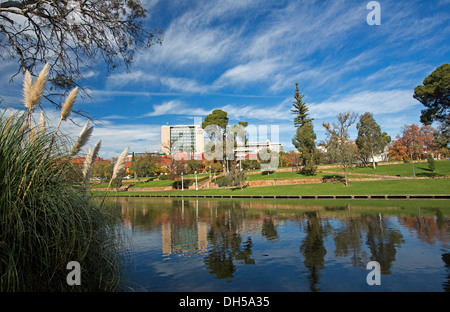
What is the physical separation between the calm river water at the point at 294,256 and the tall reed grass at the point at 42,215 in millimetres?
1170

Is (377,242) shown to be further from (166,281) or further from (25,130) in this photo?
(25,130)

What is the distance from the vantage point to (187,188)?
1973 inches

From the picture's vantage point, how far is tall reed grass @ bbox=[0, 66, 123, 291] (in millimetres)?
3027

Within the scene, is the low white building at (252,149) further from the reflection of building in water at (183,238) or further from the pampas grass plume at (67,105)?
the pampas grass plume at (67,105)

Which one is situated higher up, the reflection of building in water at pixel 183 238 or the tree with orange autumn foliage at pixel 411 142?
the tree with orange autumn foliage at pixel 411 142

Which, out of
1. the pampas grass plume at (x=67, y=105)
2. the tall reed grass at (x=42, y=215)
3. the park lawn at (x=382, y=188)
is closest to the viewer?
the tall reed grass at (x=42, y=215)

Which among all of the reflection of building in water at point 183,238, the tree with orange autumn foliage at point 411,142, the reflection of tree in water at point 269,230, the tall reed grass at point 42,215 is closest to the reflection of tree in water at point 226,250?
the reflection of building in water at point 183,238

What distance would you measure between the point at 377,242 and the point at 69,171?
33.6ft

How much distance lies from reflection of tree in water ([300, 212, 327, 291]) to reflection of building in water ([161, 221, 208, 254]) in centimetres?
374

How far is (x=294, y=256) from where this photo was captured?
27.7 ft

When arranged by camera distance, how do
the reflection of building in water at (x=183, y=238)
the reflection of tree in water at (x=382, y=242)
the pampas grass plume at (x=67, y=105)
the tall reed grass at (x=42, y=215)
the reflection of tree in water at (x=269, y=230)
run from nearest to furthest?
the tall reed grass at (x=42, y=215) < the pampas grass plume at (x=67, y=105) < the reflection of tree in water at (x=382, y=242) < the reflection of building in water at (x=183, y=238) < the reflection of tree in water at (x=269, y=230)

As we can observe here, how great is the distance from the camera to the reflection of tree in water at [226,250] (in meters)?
7.49

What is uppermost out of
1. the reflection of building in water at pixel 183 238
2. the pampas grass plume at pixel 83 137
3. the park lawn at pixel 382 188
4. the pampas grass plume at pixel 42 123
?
the pampas grass plume at pixel 42 123

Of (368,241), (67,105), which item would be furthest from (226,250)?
(67,105)
